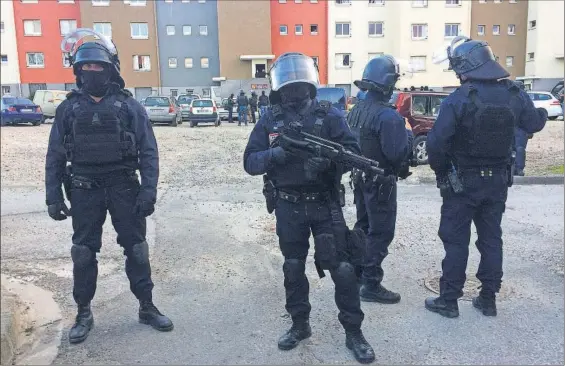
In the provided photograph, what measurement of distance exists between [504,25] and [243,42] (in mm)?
24967

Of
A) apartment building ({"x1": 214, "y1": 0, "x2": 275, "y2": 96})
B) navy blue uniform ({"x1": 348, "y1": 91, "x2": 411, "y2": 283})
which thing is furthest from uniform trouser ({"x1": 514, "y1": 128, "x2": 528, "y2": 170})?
apartment building ({"x1": 214, "y1": 0, "x2": 275, "y2": 96})

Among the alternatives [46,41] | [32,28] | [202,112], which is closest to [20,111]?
[202,112]

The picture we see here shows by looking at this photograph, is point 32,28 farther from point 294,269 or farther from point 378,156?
point 294,269

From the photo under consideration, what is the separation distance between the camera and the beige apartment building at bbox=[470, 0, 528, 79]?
147 feet

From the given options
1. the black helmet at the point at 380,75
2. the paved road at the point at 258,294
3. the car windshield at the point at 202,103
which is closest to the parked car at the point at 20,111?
the car windshield at the point at 202,103

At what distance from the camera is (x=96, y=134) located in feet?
11.6

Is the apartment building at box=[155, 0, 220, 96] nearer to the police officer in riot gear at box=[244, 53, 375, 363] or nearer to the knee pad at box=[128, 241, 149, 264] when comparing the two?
the knee pad at box=[128, 241, 149, 264]

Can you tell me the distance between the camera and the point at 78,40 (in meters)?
3.85

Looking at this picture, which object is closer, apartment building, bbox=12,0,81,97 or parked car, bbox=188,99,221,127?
parked car, bbox=188,99,221,127

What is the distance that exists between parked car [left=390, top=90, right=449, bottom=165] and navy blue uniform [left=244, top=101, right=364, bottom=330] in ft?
27.5

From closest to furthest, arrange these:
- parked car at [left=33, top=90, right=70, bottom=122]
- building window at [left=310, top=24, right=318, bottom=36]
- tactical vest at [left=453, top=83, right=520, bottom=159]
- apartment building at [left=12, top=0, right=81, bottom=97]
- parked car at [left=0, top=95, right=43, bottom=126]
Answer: tactical vest at [left=453, top=83, right=520, bottom=159]
parked car at [left=0, top=95, right=43, bottom=126]
parked car at [left=33, top=90, right=70, bottom=122]
apartment building at [left=12, top=0, right=81, bottom=97]
building window at [left=310, top=24, right=318, bottom=36]

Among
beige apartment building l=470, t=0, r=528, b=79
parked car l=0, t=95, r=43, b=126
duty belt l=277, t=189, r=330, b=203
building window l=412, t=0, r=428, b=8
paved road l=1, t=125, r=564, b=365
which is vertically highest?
building window l=412, t=0, r=428, b=8

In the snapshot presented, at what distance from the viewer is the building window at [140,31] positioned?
146ft

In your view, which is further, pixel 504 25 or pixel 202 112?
pixel 504 25
